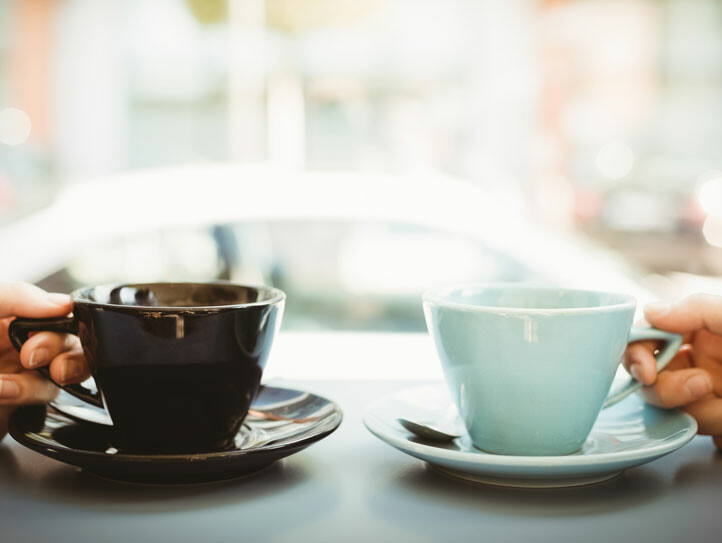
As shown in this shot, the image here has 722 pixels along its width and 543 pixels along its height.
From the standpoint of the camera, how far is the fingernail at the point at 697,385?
1.84 ft

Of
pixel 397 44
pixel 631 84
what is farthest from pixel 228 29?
pixel 631 84

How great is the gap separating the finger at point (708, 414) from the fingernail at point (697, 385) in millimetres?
18

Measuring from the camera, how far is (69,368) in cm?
52

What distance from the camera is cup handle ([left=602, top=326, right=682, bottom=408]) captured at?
1.81 ft

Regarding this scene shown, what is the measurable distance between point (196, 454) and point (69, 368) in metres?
0.14

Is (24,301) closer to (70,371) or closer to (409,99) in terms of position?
(70,371)

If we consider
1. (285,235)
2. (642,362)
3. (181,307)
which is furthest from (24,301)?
(285,235)

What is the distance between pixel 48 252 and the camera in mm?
1819

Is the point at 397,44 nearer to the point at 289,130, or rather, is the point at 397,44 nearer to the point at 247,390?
the point at 289,130

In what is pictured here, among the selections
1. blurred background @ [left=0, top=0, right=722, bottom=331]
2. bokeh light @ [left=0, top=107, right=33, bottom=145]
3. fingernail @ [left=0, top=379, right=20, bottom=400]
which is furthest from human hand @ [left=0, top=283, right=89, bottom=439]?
bokeh light @ [left=0, top=107, right=33, bottom=145]

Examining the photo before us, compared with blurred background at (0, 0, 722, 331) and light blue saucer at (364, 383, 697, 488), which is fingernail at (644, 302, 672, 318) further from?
blurred background at (0, 0, 722, 331)

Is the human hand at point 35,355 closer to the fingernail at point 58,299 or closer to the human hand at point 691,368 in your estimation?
the fingernail at point 58,299

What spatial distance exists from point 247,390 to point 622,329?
0.83 feet

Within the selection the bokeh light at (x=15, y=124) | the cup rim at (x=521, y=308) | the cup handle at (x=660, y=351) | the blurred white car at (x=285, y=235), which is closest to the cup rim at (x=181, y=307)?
the cup rim at (x=521, y=308)
